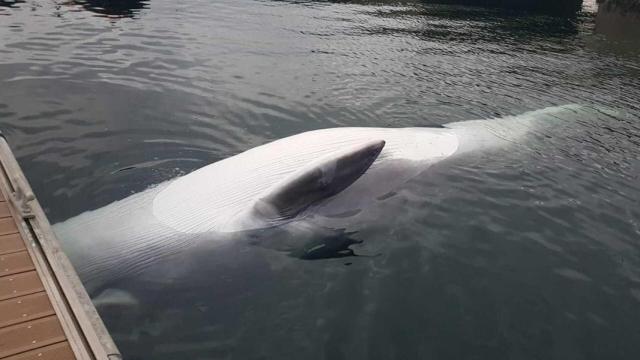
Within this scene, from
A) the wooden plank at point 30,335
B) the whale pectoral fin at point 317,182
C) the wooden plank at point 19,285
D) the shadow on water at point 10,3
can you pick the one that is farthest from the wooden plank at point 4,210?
the shadow on water at point 10,3

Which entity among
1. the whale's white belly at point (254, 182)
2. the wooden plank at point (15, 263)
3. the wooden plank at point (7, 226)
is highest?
the whale's white belly at point (254, 182)

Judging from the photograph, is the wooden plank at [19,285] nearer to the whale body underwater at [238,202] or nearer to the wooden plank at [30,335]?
the wooden plank at [30,335]

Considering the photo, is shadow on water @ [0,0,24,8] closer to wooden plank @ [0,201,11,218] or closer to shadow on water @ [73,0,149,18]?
shadow on water @ [73,0,149,18]

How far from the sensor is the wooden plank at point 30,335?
4781 millimetres

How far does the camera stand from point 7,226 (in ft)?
21.9

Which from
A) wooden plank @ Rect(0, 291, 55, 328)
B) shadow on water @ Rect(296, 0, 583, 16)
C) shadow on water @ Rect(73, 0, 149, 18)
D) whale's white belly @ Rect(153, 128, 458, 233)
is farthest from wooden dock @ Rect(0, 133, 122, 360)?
shadow on water @ Rect(296, 0, 583, 16)

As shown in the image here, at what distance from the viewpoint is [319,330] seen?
661 cm

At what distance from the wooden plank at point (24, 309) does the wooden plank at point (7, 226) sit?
1526mm

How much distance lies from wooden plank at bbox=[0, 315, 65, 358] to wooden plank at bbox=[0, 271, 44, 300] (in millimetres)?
550

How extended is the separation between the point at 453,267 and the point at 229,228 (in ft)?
12.1

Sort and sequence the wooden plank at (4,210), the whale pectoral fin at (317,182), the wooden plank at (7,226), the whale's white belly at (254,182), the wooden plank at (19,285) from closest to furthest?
the wooden plank at (19,285)
the wooden plank at (7,226)
the wooden plank at (4,210)
the whale pectoral fin at (317,182)
the whale's white belly at (254,182)

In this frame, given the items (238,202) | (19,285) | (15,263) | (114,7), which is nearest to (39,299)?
(19,285)

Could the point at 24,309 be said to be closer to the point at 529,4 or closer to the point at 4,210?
the point at 4,210

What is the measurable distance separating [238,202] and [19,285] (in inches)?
117
